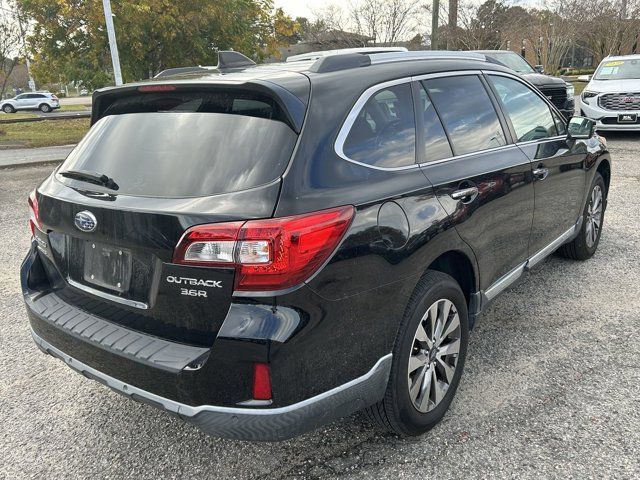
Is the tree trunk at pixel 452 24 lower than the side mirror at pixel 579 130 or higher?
higher

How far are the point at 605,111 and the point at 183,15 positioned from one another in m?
12.3

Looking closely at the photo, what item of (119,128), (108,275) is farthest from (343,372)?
(119,128)

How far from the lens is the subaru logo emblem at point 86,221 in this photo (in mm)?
2244

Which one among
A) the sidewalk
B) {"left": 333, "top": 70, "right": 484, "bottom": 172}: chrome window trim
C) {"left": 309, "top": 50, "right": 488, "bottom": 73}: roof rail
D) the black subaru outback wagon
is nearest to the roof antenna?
the black subaru outback wagon

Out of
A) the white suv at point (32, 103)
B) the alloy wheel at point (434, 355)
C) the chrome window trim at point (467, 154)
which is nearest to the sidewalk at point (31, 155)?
the chrome window trim at point (467, 154)

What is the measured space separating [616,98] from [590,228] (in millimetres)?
8367

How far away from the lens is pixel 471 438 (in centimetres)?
261

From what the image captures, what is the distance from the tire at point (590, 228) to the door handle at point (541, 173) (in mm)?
1142

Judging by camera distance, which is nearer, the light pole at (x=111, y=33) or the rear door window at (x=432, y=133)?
the rear door window at (x=432, y=133)

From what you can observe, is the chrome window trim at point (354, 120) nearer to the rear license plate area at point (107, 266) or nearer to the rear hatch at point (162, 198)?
the rear hatch at point (162, 198)

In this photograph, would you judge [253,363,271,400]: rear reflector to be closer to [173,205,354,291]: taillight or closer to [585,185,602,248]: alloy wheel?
[173,205,354,291]: taillight

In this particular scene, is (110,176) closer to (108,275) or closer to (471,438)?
(108,275)

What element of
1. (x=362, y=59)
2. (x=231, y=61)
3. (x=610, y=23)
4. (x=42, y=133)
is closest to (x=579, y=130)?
(x=362, y=59)

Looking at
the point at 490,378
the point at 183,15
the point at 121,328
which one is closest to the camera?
the point at 121,328
